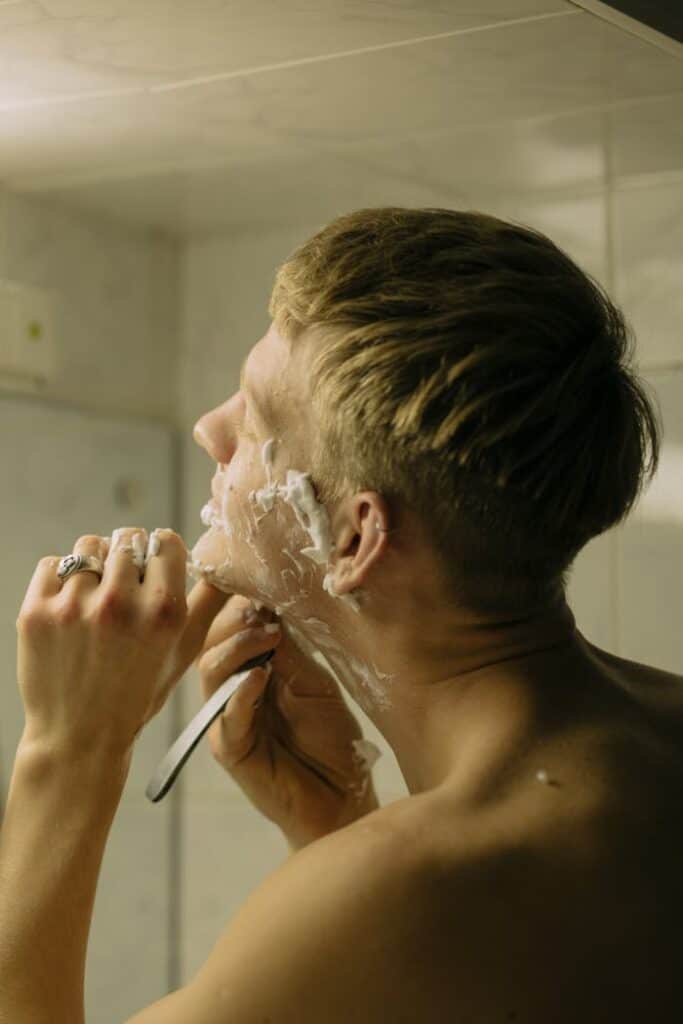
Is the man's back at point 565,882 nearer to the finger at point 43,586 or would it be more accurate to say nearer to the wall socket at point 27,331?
the finger at point 43,586

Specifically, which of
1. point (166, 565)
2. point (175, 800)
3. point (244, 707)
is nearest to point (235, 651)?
point (244, 707)

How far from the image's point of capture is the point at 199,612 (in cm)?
102

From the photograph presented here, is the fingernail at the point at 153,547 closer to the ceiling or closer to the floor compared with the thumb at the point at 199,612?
closer to the ceiling

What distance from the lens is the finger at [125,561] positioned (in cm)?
93

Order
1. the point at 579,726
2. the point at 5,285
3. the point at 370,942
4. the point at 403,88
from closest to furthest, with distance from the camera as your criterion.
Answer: the point at 370,942 → the point at 579,726 → the point at 403,88 → the point at 5,285

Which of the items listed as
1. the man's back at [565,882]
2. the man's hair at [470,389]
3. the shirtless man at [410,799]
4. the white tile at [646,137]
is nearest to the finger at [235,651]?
the shirtless man at [410,799]

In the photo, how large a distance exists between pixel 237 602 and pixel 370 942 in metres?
0.41

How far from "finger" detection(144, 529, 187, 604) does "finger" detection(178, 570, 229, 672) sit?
0.07 meters

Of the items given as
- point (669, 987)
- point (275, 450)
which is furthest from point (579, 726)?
point (275, 450)

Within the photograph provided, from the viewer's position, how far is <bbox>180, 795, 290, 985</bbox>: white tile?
1.54 m

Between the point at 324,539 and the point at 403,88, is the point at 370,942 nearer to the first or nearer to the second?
the point at 324,539

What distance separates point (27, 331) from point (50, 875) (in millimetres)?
704

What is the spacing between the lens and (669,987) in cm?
72

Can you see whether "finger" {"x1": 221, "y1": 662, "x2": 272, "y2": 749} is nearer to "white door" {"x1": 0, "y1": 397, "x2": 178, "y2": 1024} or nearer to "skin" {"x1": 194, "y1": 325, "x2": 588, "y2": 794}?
"skin" {"x1": 194, "y1": 325, "x2": 588, "y2": 794}
